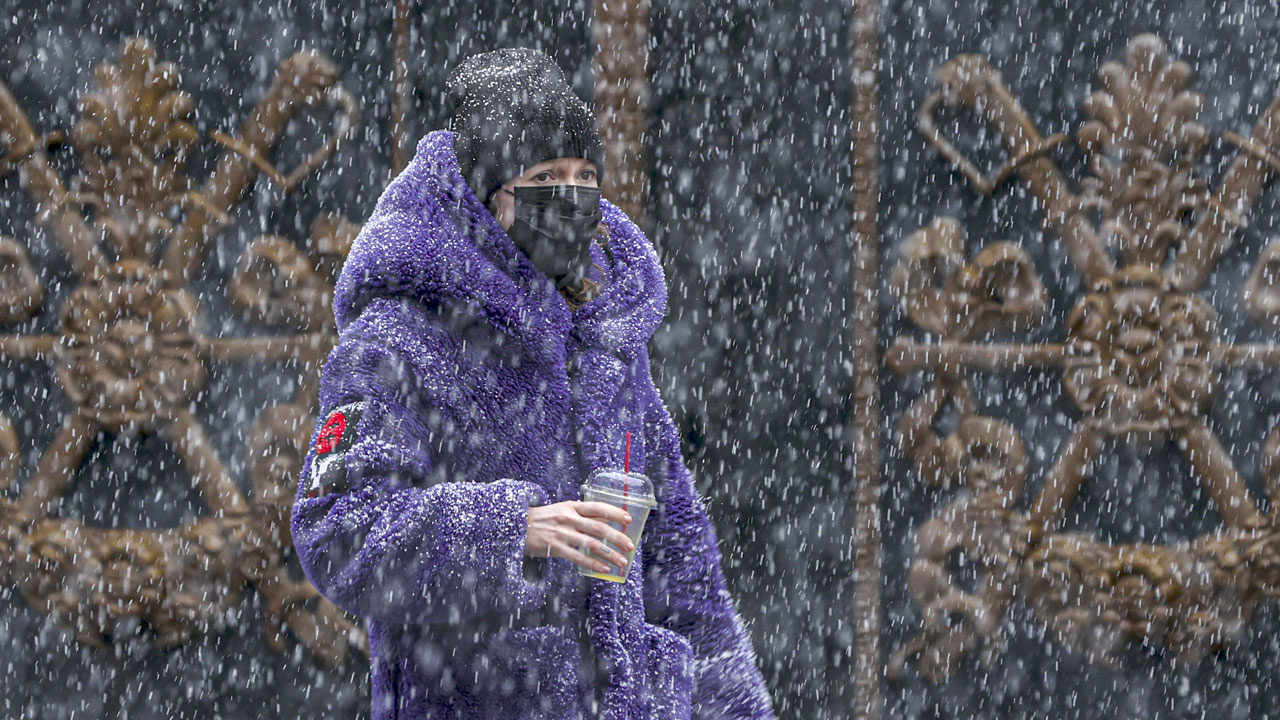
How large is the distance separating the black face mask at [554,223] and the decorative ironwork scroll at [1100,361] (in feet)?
6.08

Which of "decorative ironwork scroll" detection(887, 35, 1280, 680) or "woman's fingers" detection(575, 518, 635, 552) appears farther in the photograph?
"decorative ironwork scroll" detection(887, 35, 1280, 680)

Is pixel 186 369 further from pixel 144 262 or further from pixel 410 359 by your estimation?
pixel 410 359

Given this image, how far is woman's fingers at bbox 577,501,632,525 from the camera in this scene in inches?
81.1

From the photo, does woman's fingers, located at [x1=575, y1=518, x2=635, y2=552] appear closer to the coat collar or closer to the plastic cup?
the plastic cup

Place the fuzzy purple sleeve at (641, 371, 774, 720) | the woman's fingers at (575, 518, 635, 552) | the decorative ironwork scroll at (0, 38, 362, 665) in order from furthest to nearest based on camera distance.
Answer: the decorative ironwork scroll at (0, 38, 362, 665) < the fuzzy purple sleeve at (641, 371, 774, 720) < the woman's fingers at (575, 518, 635, 552)

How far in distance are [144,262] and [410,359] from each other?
2.34m

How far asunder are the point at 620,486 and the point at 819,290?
1902 mm

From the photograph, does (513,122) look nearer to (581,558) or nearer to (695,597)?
(581,558)

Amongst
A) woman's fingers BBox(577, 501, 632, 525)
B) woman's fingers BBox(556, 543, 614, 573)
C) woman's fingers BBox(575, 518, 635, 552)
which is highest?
woman's fingers BBox(577, 501, 632, 525)

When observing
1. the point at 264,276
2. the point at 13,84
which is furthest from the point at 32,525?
the point at 13,84

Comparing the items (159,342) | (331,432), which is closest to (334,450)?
(331,432)

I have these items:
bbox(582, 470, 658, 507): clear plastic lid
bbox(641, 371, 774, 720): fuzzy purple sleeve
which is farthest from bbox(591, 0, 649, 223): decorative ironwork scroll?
bbox(582, 470, 658, 507): clear plastic lid

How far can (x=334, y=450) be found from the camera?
6.81ft

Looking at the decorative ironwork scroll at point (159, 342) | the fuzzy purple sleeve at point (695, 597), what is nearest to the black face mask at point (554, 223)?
the fuzzy purple sleeve at point (695, 597)
